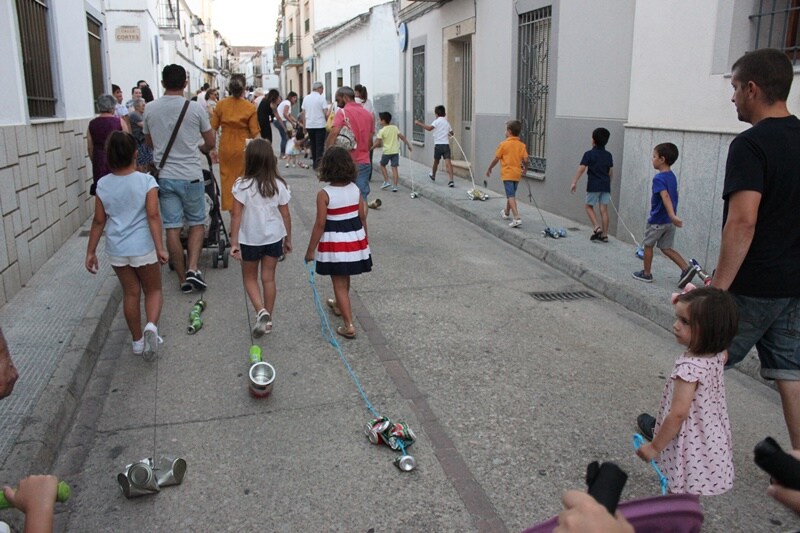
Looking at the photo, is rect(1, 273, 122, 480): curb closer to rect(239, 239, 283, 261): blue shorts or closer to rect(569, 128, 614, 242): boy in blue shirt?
rect(239, 239, 283, 261): blue shorts

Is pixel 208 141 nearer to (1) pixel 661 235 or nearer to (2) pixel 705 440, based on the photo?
(1) pixel 661 235

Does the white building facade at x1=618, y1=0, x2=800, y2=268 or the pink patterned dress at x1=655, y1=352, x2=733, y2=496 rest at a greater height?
the white building facade at x1=618, y1=0, x2=800, y2=268

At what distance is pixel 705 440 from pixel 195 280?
497 cm

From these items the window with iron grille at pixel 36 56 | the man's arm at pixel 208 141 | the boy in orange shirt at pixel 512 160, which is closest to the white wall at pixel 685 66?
the boy in orange shirt at pixel 512 160

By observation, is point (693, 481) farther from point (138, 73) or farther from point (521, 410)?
point (138, 73)

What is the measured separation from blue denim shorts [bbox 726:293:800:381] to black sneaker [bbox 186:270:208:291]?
4.80m

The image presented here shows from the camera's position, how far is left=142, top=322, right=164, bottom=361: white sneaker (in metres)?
4.82

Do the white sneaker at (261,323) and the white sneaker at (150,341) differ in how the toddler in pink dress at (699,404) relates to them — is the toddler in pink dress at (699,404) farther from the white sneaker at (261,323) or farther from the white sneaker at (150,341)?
the white sneaker at (150,341)

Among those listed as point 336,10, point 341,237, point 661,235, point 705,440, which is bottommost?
point 705,440

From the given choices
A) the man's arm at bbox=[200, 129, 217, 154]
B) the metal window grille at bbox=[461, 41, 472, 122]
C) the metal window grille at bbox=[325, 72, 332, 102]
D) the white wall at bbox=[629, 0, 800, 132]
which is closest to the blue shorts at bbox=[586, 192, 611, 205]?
the white wall at bbox=[629, 0, 800, 132]

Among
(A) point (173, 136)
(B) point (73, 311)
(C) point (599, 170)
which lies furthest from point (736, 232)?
(C) point (599, 170)

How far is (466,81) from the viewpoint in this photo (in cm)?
1559

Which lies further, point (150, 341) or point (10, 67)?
point (10, 67)

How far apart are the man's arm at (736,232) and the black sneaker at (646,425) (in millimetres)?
957
